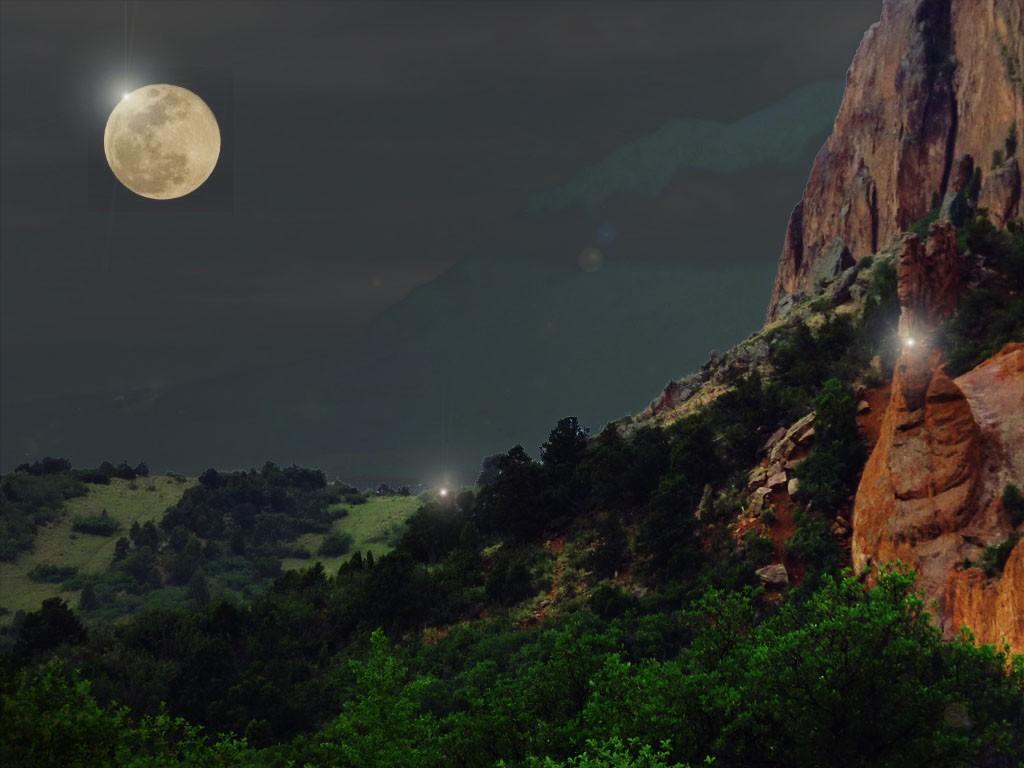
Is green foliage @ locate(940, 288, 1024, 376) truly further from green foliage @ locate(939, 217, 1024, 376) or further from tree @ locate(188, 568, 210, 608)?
tree @ locate(188, 568, 210, 608)

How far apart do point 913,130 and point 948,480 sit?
94281mm

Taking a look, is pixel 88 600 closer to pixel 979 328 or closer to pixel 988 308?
pixel 979 328

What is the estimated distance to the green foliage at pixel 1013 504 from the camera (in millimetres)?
56344

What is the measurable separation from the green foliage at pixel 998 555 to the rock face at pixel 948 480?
1.44 ft

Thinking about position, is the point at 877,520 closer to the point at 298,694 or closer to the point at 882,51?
the point at 298,694

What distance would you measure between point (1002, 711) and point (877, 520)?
23911 millimetres

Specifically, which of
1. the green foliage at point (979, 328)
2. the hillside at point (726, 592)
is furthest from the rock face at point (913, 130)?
the green foliage at point (979, 328)

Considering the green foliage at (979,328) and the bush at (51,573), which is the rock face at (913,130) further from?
the bush at (51,573)

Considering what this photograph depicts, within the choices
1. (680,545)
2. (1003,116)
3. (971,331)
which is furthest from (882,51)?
(680,545)

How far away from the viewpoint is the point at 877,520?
211 feet

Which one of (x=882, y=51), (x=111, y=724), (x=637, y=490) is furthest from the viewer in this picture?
(x=882, y=51)

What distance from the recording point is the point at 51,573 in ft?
601

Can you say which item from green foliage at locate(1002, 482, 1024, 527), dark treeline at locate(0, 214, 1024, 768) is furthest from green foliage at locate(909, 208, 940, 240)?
green foliage at locate(1002, 482, 1024, 527)

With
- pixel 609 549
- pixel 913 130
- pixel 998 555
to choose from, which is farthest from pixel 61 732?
pixel 913 130
